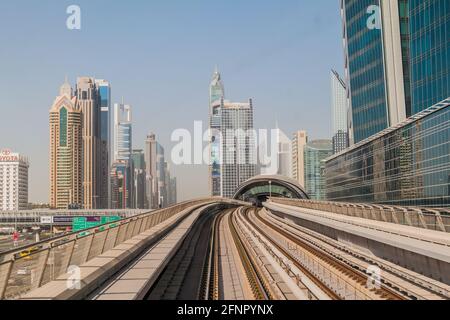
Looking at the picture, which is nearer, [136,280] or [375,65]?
[136,280]

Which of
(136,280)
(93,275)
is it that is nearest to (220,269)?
(136,280)

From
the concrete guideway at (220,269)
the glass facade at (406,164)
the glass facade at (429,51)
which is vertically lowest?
the concrete guideway at (220,269)

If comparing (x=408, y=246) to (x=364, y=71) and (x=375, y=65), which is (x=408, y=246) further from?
(x=364, y=71)

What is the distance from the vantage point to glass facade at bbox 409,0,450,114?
50.3m

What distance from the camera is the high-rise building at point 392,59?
52.1m

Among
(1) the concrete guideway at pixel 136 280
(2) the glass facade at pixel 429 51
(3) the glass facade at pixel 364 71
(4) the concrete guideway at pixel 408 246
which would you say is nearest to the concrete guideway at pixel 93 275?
(1) the concrete guideway at pixel 136 280

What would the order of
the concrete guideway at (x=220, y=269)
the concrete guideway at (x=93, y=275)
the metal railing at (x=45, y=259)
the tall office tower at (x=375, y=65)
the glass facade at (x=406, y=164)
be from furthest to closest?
the tall office tower at (x=375, y=65) → the glass facade at (x=406, y=164) → the concrete guideway at (x=220, y=269) → the concrete guideway at (x=93, y=275) → the metal railing at (x=45, y=259)

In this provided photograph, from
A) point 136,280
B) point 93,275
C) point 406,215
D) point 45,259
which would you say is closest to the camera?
point 45,259

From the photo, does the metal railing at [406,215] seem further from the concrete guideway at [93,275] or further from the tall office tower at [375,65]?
the tall office tower at [375,65]

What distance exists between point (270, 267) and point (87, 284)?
39.6ft

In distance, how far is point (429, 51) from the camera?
5331 cm

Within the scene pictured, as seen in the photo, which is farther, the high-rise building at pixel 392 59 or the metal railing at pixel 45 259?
the high-rise building at pixel 392 59

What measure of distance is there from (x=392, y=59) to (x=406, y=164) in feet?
87.6
